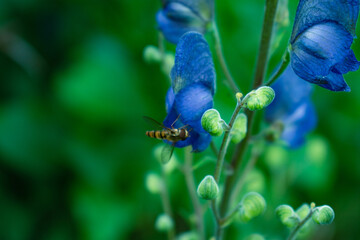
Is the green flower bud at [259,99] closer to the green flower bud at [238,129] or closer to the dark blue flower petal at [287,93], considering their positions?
the green flower bud at [238,129]

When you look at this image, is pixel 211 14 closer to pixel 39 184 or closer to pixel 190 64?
pixel 190 64

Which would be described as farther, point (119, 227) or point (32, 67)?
point (32, 67)

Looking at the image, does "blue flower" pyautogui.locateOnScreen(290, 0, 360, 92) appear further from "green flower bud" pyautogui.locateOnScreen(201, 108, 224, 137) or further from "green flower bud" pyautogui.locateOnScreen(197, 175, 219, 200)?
"green flower bud" pyautogui.locateOnScreen(197, 175, 219, 200)

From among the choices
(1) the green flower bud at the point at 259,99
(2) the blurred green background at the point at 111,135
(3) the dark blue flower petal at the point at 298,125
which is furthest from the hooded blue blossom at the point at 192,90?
(2) the blurred green background at the point at 111,135

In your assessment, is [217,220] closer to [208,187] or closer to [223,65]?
[208,187]

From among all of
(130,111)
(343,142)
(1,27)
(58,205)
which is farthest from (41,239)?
(343,142)

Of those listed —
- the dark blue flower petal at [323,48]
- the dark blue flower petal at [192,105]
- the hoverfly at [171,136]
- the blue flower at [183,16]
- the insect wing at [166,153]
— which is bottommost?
the insect wing at [166,153]

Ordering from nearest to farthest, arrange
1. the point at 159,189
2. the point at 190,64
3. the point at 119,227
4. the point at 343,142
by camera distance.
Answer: the point at 190,64 → the point at 159,189 → the point at 119,227 → the point at 343,142
